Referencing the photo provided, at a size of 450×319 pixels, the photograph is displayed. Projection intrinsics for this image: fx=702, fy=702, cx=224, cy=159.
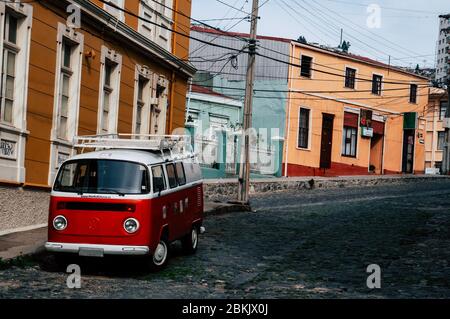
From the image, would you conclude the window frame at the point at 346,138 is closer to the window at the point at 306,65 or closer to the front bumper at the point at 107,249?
the window at the point at 306,65

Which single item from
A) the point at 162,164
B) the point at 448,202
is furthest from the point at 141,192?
the point at 448,202

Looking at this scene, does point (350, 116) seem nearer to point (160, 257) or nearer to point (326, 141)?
point (326, 141)

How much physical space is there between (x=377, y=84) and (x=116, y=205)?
35897 mm

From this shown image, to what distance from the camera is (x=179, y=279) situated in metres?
11.2

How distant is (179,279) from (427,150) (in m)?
61.0

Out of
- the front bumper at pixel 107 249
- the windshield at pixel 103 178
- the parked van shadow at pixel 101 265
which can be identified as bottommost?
the parked van shadow at pixel 101 265

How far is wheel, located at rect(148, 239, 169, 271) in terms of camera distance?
37.9 feet

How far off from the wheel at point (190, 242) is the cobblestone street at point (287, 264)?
236 mm

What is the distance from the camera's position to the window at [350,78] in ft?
139

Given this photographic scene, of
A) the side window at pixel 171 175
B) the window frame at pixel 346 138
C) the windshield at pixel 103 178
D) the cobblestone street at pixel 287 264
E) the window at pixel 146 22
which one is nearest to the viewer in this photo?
the cobblestone street at pixel 287 264

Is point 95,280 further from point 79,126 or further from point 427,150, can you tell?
point 427,150

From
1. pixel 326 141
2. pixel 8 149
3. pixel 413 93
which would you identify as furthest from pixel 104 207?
pixel 413 93

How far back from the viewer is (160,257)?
11773mm

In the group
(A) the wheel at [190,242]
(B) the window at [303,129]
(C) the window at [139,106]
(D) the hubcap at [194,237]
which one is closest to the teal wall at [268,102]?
(B) the window at [303,129]
